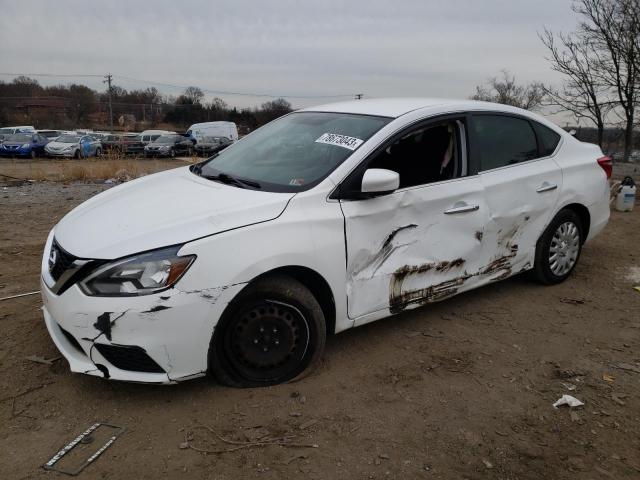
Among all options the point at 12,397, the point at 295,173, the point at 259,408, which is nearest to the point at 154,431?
the point at 259,408

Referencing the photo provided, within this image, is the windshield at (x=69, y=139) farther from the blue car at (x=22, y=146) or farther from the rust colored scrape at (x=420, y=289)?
the rust colored scrape at (x=420, y=289)

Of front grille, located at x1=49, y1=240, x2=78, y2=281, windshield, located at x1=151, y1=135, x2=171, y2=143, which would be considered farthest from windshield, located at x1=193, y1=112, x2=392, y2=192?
windshield, located at x1=151, y1=135, x2=171, y2=143

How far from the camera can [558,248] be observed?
4.58m

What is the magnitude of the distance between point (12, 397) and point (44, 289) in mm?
605

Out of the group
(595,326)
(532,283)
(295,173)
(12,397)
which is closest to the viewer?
(12,397)

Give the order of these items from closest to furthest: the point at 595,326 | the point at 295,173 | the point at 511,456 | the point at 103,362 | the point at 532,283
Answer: the point at 511,456
the point at 103,362
the point at 295,173
the point at 595,326
the point at 532,283

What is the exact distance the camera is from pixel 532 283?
4746mm

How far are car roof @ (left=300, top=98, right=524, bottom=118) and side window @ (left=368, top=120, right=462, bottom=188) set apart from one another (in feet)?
0.58

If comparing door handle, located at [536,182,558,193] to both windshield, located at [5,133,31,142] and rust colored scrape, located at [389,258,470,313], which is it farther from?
windshield, located at [5,133,31,142]

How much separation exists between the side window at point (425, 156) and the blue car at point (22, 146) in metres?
28.9

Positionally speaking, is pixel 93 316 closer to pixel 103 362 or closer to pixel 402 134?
pixel 103 362

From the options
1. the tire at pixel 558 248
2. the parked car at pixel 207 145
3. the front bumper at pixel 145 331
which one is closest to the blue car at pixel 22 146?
the parked car at pixel 207 145

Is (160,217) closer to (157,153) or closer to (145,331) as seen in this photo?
(145,331)

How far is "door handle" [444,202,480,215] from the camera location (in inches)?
141
